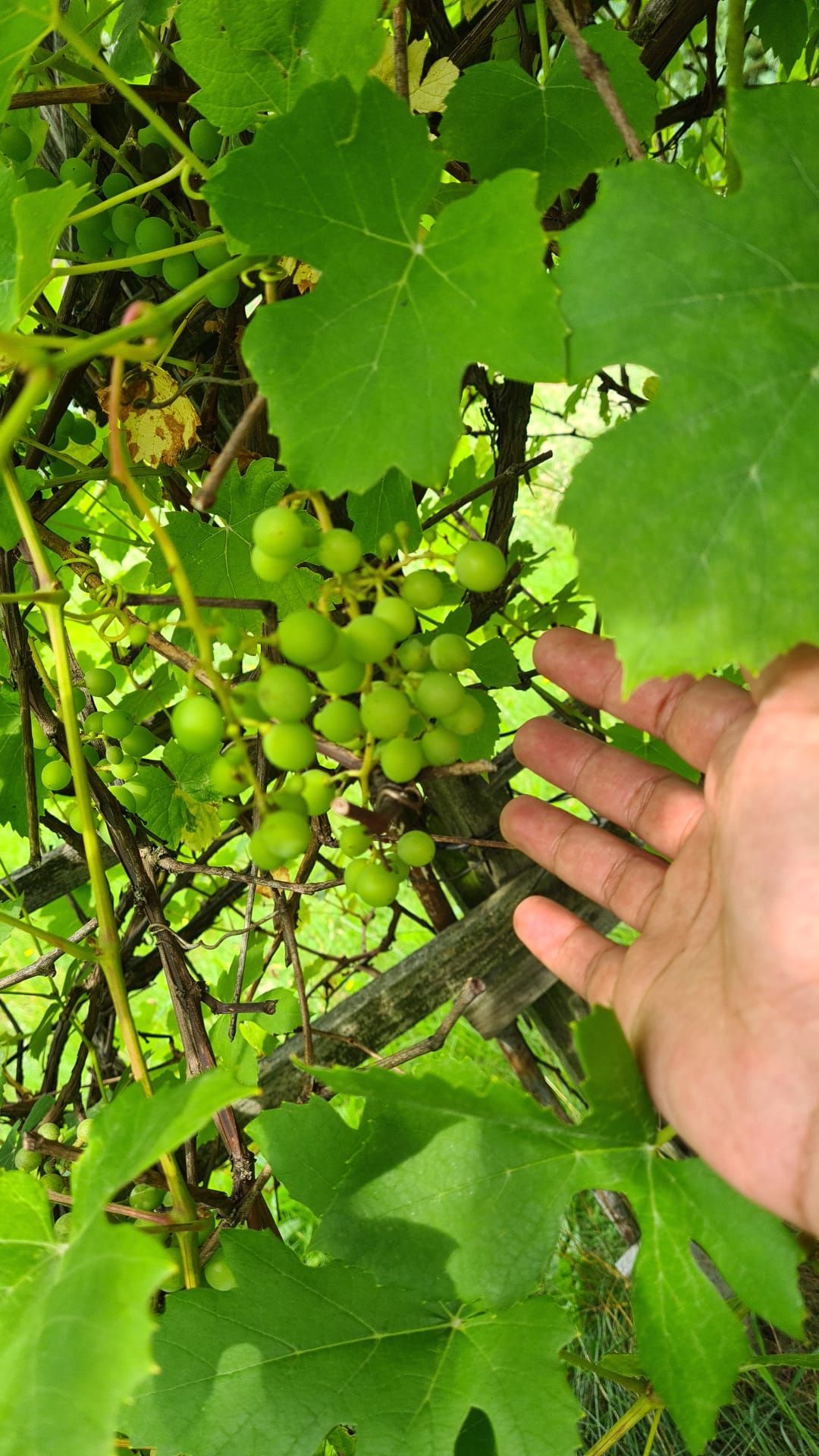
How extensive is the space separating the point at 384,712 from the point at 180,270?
2.89ft

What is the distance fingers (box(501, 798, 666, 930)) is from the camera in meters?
1.60

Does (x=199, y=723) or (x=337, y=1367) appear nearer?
(x=199, y=723)

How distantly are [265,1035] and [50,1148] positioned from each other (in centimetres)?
84

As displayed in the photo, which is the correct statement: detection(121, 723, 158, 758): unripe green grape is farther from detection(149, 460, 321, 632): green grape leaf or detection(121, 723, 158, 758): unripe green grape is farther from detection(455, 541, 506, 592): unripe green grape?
detection(455, 541, 506, 592): unripe green grape

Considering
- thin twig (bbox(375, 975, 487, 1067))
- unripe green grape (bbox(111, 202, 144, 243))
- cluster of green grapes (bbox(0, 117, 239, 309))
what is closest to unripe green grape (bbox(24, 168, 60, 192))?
cluster of green grapes (bbox(0, 117, 239, 309))

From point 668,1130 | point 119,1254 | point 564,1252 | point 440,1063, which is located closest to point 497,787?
point 440,1063

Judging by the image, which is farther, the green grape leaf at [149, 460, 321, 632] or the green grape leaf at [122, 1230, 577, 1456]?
the green grape leaf at [149, 460, 321, 632]

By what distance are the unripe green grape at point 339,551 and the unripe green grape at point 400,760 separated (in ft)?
0.61

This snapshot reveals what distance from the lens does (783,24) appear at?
1.84 metres

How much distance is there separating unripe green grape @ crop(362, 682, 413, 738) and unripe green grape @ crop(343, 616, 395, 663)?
0.04 m

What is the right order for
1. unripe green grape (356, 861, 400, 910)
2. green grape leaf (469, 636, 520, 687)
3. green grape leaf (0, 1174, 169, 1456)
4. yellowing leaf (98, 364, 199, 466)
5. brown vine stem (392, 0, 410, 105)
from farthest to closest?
green grape leaf (469, 636, 520, 687) < yellowing leaf (98, 364, 199, 466) < brown vine stem (392, 0, 410, 105) < unripe green grape (356, 861, 400, 910) < green grape leaf (0, 1174, 169, 1456)

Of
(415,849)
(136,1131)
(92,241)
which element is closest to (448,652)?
(415,849)

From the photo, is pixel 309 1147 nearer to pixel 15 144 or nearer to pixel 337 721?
pixel 337 721

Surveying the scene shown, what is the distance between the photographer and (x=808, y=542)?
0.96 m
